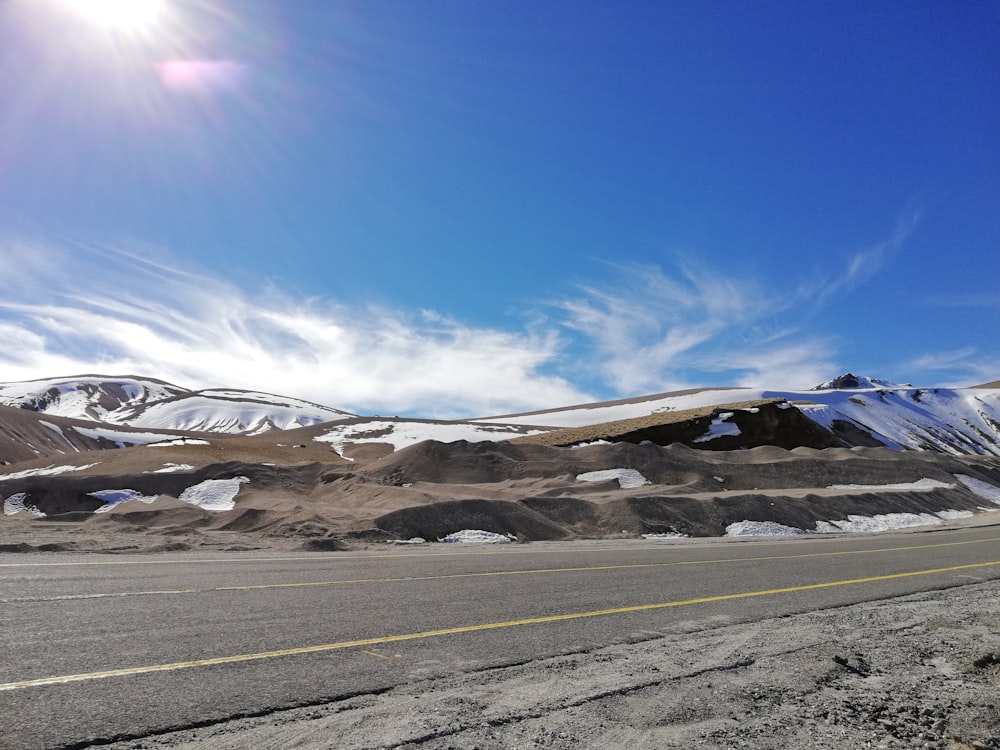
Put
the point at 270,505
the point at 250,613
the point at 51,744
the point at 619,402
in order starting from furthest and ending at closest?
the point at 619,402, the point at 270,505, the point at 250,613, the point at 51,744

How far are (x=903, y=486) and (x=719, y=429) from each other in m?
20.5

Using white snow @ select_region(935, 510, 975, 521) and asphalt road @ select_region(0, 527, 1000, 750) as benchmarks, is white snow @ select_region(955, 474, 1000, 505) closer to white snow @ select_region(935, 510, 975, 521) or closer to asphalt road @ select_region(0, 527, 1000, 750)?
white snow @ select_region(935, 510, 975, 521)

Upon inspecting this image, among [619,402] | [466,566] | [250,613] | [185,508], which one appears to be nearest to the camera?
[250,613]

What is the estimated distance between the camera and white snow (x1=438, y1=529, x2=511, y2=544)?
2462 cm

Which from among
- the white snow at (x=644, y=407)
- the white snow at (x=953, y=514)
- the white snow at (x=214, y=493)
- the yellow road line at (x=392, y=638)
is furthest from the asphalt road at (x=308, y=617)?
the white snow at (x=644, y=407)

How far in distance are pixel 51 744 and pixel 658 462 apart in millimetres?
44972

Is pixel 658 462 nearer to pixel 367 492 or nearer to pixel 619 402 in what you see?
pixel 367 492

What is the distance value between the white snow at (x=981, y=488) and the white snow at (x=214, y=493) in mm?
54877

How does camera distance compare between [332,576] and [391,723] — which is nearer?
[391,723]

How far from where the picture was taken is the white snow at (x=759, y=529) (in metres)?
30.1

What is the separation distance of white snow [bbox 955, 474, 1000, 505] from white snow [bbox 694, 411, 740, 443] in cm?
1939

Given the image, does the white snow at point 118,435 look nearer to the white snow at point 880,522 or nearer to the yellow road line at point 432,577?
the white snow at point 880,522

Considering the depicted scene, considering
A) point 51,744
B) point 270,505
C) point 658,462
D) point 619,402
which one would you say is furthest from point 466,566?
point 619,402

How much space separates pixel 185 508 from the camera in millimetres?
29625
